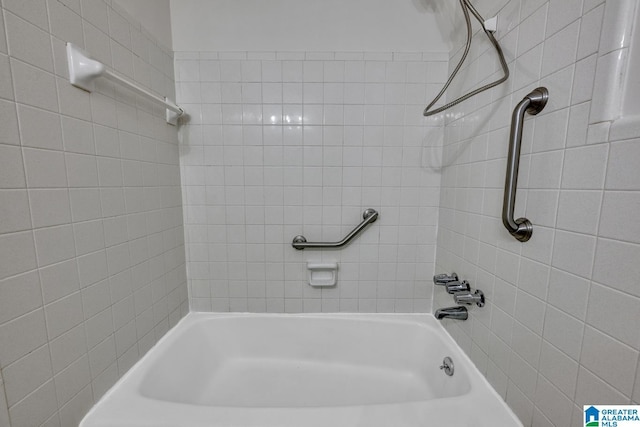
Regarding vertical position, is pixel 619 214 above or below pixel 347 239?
above

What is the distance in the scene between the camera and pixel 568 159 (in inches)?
24.2

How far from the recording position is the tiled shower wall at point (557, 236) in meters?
0.50

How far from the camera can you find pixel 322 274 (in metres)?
1.37

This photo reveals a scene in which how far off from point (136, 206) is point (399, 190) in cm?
127

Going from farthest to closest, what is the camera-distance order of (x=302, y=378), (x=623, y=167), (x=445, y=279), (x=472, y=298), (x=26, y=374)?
(x=302, y=378)
(x=445, y=279)
(x=472, y=298)
(x=26, y=374)
(x=623, y=167)

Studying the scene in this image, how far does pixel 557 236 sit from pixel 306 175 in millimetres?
1029

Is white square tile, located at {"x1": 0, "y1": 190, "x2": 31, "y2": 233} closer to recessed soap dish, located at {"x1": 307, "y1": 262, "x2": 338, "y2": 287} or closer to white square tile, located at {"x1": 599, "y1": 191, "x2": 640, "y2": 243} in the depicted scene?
recessed soap dish, located at {"x1": 307, "y1": 262, "x2": 338, "y2": 287}

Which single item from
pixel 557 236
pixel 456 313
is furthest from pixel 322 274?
pixel 557 236

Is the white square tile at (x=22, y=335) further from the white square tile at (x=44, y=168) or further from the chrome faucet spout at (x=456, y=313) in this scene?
the chrome faucet spout at (x=456, y=313)

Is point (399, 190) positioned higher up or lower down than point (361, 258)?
higher up

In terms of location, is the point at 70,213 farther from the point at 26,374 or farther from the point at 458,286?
the point at 458,286

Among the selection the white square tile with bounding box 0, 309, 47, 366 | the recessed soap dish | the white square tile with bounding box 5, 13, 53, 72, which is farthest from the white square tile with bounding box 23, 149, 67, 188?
the recessed soap dish

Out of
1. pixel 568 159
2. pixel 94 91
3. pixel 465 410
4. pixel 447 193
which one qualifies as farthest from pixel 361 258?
pixel 94 91

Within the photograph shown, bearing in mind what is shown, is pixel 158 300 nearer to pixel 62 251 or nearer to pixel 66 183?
pixel 62 251
